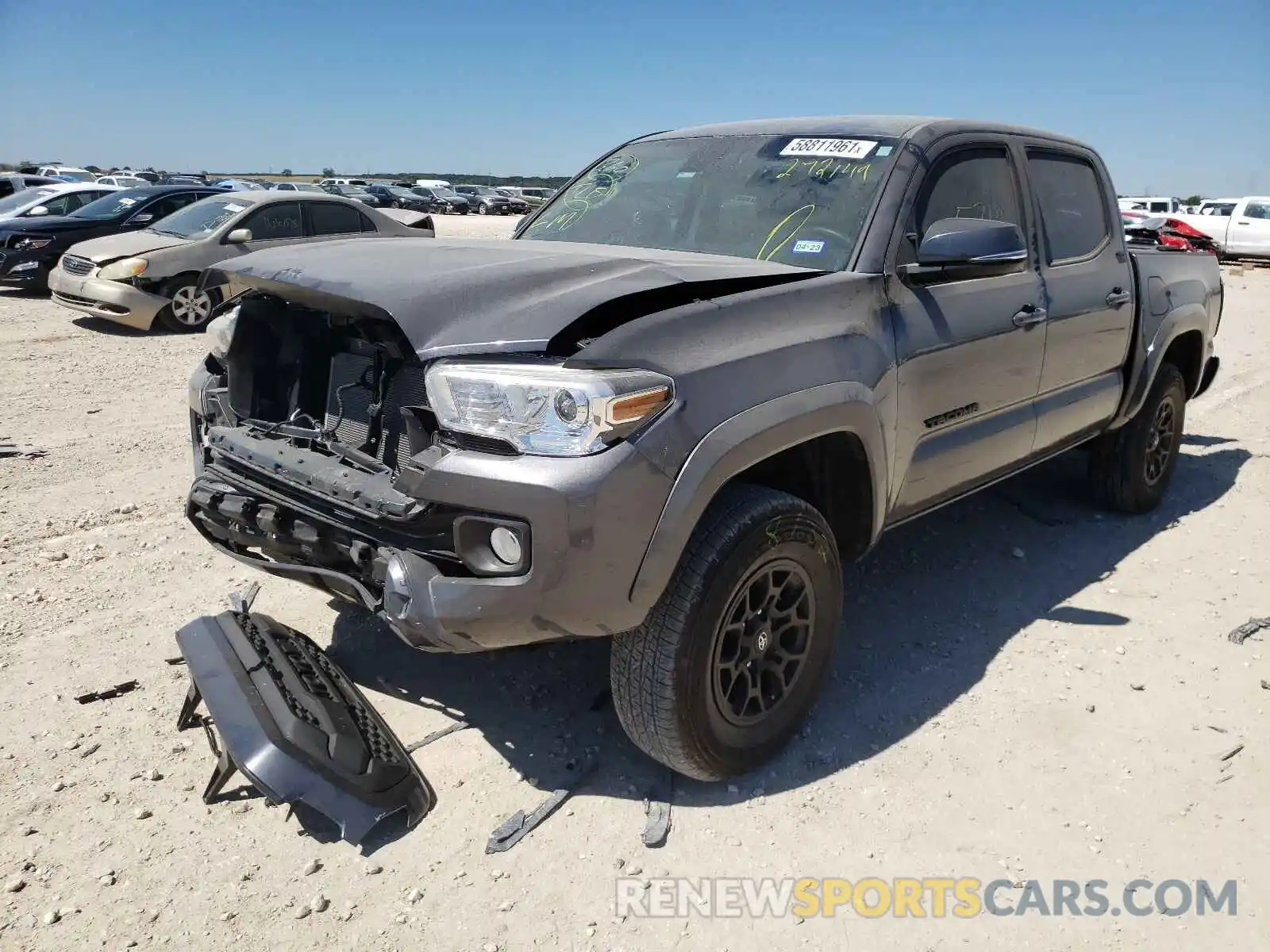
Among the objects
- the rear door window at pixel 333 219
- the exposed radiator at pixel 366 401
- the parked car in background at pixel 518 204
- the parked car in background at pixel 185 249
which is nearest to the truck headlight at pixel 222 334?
the exposed radiator at pixel 366 401

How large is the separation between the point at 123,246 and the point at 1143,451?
10.1m

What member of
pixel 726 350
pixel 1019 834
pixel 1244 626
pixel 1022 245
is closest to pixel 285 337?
pixel 726 350

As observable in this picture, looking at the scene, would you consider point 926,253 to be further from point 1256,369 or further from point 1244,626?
point 1256,369

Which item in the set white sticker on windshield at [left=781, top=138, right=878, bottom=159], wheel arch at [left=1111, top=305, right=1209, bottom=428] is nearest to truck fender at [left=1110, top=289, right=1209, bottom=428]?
wheel arch at [left=1111, top=305, right=1209, bottom=428]

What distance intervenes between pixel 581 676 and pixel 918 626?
143cm

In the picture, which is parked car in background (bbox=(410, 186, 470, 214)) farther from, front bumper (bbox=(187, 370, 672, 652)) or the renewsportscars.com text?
the renewsportscars.com text

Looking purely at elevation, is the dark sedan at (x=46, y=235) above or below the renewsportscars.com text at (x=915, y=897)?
above

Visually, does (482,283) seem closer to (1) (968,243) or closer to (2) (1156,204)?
(1) (968,243)

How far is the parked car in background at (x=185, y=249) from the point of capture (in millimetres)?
→ 9992

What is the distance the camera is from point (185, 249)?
1022cm

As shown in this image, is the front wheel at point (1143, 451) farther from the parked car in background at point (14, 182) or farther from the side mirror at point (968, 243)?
the parked car in background at point (14, 182)

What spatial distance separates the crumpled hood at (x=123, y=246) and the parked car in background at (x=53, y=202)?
11.9 ft

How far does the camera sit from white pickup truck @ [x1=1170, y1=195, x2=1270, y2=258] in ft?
73.7

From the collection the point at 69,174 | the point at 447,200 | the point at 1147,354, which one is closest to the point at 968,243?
the point at 1147,354
